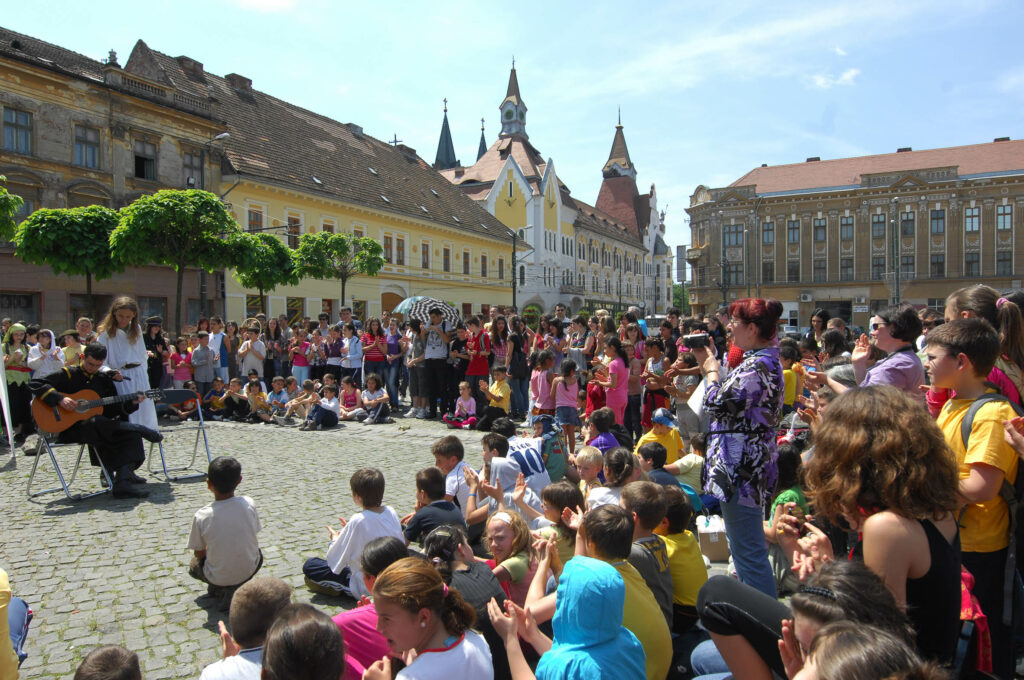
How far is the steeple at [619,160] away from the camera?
95375 millimetres

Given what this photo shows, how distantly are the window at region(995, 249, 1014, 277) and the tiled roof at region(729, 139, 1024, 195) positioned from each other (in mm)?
7311

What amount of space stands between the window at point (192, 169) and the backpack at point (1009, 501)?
99.4ft

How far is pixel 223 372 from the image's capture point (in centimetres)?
1479

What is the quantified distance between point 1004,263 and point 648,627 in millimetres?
70244

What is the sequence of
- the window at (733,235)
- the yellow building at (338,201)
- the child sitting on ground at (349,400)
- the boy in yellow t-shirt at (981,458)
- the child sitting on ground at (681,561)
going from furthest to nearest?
the window at (733,235)
the yellow building at (338,201)
the child sitting on ground at (349,400)
the child sitting on ground at (681,561)
the boy in yellow t-shirt at (981,458)

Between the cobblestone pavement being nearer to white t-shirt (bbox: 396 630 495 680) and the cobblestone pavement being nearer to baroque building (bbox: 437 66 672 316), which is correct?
white t-shirt (bbox: 396 630 495 680)

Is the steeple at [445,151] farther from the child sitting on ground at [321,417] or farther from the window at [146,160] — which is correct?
the child sitting on ground at [321,417]

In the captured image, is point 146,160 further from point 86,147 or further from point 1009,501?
point 1009,501

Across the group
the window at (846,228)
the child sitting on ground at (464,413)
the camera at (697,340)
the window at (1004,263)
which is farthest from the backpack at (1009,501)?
the window at (1004,263)

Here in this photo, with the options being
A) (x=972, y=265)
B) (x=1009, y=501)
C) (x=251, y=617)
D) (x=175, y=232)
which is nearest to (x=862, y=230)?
(x=972, y=265)

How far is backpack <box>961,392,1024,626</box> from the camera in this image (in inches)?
114

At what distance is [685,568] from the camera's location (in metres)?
4.10

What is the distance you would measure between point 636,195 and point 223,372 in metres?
86.7

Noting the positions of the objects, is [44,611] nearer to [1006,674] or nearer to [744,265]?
[1006,674]
